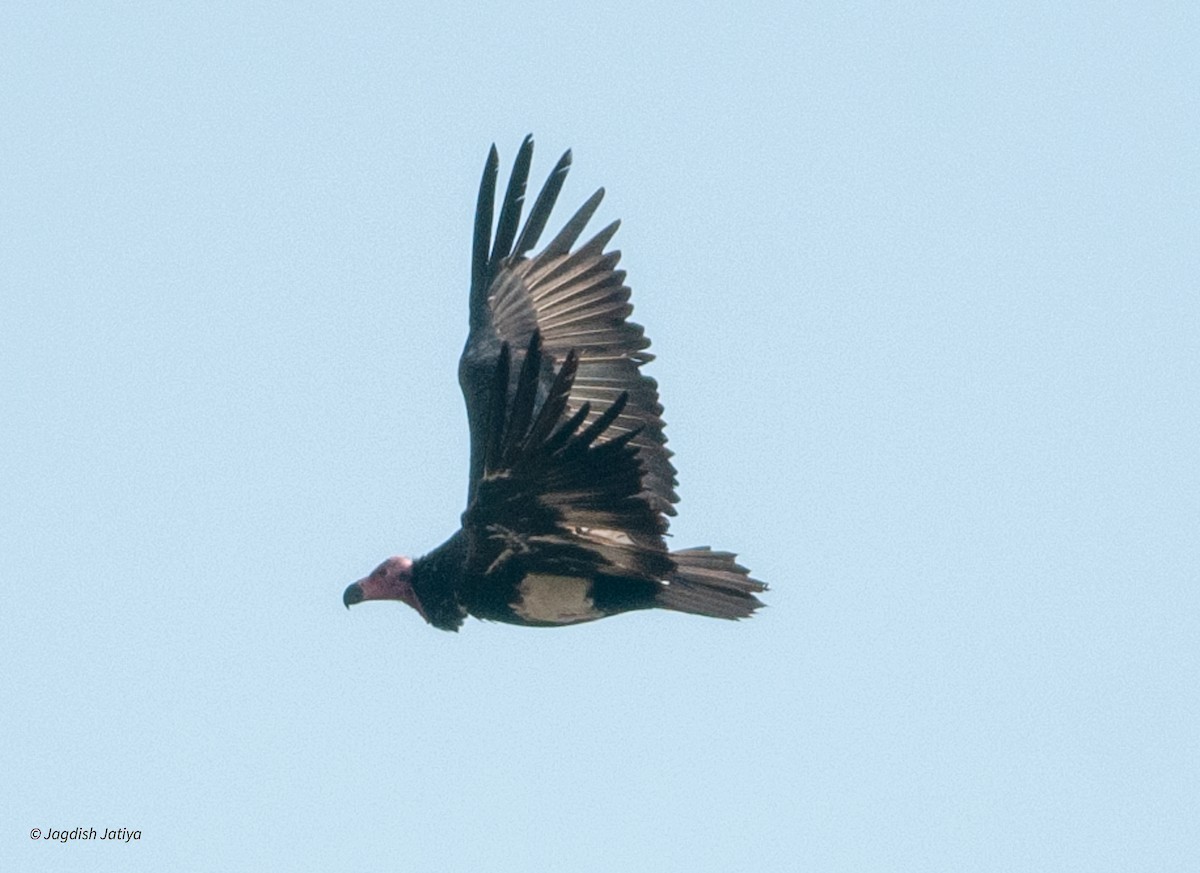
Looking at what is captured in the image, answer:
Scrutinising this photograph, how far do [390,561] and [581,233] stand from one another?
8.03 feet

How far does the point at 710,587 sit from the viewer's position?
1227cm

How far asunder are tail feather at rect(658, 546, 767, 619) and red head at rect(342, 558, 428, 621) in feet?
4.88

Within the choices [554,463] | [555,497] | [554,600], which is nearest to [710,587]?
[554,600]

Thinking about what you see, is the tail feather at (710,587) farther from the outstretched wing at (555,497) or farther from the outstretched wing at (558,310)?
the outstretched wing at (558,310)

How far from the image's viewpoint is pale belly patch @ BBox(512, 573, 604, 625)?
11.6 meters

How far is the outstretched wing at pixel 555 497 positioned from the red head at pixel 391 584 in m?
0.83

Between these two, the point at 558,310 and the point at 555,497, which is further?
the point at 558,310

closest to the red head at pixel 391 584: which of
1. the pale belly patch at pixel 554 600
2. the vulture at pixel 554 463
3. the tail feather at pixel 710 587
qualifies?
the vulture at pixel 554 463

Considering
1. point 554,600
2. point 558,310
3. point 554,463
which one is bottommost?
point 554,600

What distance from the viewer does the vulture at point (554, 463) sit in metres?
10.6

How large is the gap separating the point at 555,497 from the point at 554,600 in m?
1.10

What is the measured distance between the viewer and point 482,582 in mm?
11672

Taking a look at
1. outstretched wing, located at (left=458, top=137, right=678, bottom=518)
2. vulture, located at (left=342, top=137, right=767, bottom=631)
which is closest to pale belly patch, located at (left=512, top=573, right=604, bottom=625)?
vulture, located at (left=342, top=137, right=767, bottom=631)

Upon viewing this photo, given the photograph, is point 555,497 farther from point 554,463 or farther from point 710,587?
point 710,587
